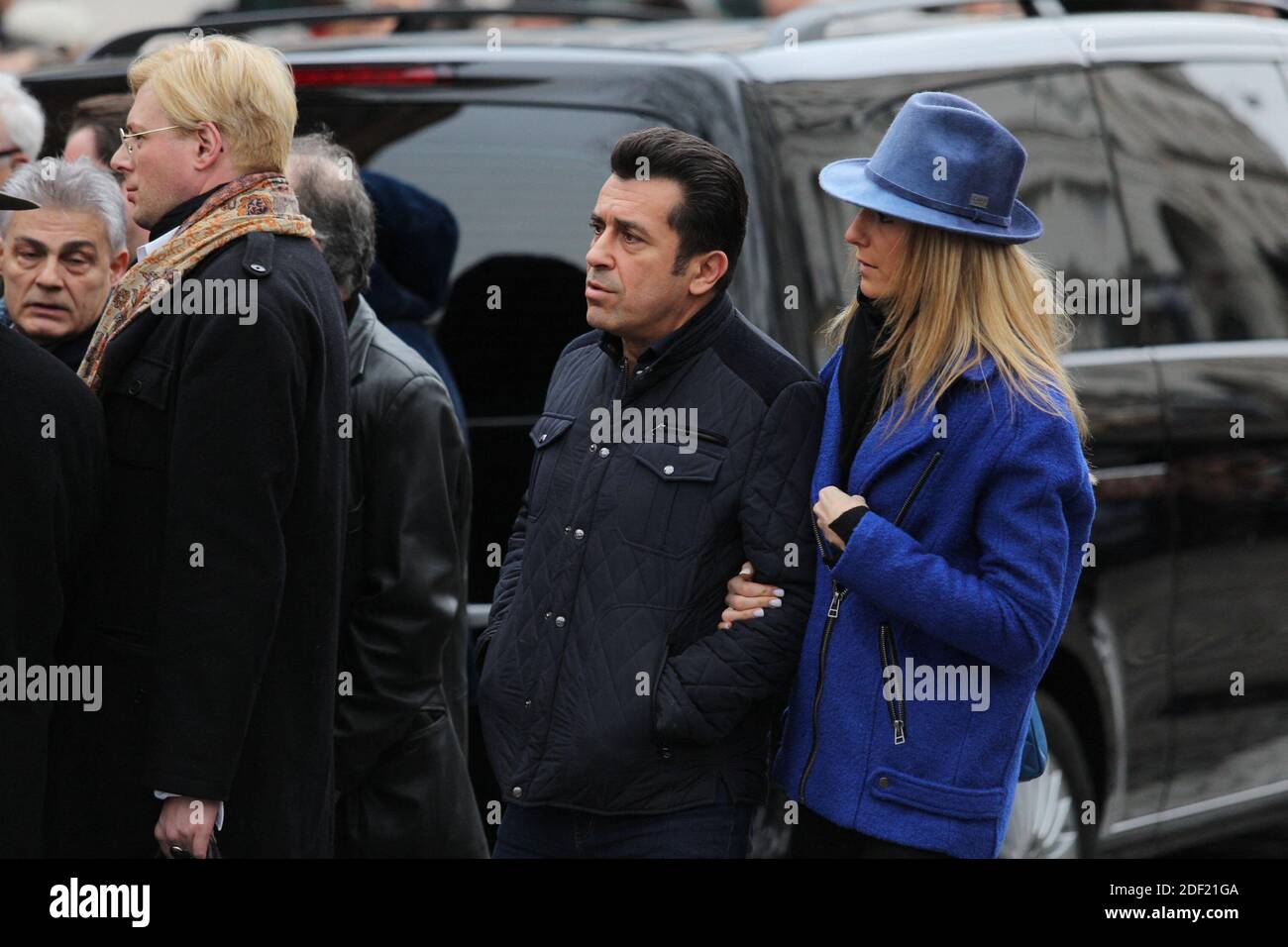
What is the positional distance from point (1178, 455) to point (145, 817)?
273 cm

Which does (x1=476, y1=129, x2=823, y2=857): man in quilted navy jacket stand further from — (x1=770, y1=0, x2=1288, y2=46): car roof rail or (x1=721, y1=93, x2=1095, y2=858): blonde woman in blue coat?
(x1=770, y1=0, x2=1288, y2=46): car roof rail

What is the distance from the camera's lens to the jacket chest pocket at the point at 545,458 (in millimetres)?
3572

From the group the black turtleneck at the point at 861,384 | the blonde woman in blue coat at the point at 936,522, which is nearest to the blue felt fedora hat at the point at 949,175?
the blonde woman in blue coat at the point at 936,522

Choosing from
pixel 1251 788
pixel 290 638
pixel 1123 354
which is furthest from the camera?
pixel 1251 788

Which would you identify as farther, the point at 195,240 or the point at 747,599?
the point at 195,240

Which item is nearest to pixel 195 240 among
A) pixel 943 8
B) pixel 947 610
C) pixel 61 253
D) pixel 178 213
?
pixel 178 213

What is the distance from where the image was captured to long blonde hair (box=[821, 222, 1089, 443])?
3.27m

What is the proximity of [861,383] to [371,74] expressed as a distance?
5.86 feet

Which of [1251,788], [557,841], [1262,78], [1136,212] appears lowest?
[1251,788]

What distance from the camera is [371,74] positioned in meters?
4.71

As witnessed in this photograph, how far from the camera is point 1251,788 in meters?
5.54

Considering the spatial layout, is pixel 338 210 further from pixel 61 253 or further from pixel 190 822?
pixel 190 822
